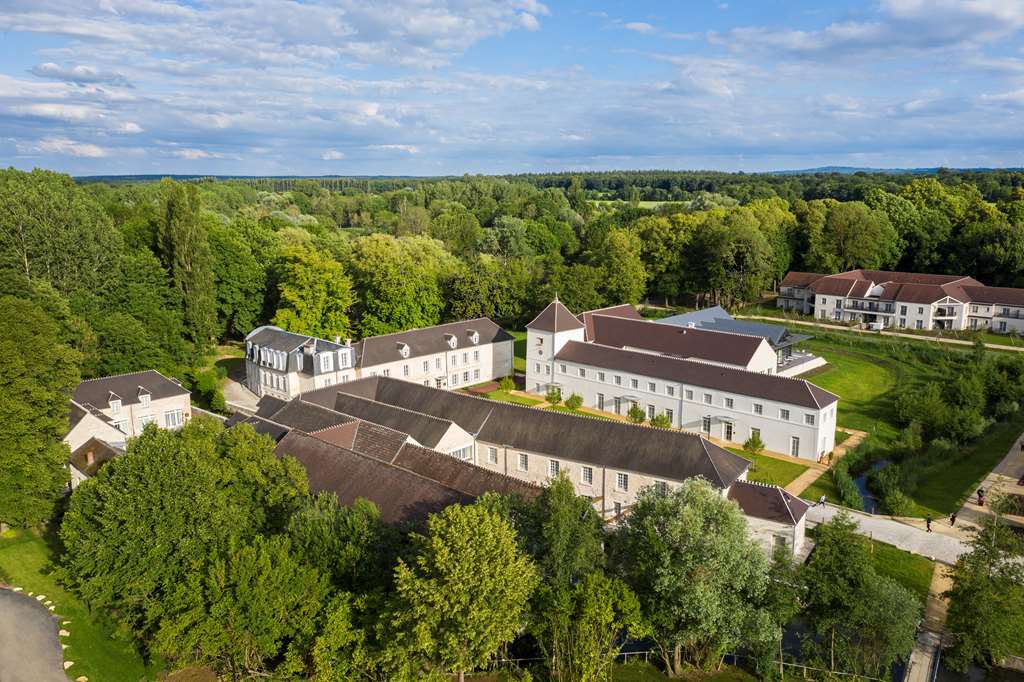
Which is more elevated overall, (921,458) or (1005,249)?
(1005,249)

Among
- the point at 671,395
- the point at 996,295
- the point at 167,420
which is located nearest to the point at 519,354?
the point at 671,395

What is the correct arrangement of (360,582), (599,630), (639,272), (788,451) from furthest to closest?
(639,272) → (788,451) → (360,582) → (599,630)

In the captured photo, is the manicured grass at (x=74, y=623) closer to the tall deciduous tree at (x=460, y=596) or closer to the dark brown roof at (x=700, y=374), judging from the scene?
the tall deciduous tree at (x=460, y=596)

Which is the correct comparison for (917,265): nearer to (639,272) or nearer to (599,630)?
(639,272)

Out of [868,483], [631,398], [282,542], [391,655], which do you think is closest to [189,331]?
[631,398]

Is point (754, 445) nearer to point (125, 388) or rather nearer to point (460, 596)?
point (460, 596)

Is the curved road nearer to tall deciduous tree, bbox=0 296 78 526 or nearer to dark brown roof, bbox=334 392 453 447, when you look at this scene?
tall deciduous tree, bbox=0 296 78 526

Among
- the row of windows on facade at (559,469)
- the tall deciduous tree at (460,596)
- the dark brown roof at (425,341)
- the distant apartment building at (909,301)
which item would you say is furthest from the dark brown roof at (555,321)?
the distant apartment building at (909,301)
